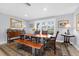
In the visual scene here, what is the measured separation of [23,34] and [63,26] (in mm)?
819

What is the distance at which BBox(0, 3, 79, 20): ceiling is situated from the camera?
4.65 feet

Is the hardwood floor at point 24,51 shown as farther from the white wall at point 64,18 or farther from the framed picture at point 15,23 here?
the framed picture at point 15,23

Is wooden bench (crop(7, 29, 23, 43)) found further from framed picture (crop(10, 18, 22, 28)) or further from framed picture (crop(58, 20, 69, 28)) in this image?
framed picture (crop(58, 20, 69, 28))

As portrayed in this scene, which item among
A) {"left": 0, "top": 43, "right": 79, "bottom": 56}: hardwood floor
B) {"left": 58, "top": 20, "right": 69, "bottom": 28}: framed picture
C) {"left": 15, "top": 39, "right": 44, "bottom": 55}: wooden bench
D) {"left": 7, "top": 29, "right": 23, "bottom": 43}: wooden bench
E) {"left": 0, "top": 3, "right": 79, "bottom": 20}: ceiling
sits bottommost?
{"left": 0, "top": 43, "right": 79, "bottom": 56}: hardwood floor

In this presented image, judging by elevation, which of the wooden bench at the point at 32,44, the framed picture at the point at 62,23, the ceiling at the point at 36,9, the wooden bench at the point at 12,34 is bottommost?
the wooden bench at the point at 32,44

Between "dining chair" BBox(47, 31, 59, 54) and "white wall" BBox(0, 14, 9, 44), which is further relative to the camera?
"dining chair" BBox(47, 31, 59, 54)

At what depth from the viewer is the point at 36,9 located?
4.93 ft

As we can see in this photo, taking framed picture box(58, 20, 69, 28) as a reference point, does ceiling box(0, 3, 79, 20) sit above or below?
above

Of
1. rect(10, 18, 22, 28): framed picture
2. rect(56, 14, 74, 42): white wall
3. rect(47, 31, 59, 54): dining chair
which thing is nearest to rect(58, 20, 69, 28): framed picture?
rect(56, 14, 74, 42): white wall

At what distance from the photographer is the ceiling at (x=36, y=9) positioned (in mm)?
1416

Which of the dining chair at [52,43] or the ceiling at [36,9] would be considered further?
the dining chair at [52,43]

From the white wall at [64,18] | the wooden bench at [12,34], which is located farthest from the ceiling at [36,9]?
the wooden bench at [12,34]

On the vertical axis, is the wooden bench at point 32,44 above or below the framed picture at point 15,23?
below

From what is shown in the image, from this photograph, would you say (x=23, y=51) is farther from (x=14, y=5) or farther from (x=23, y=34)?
(x=14, y=5)
